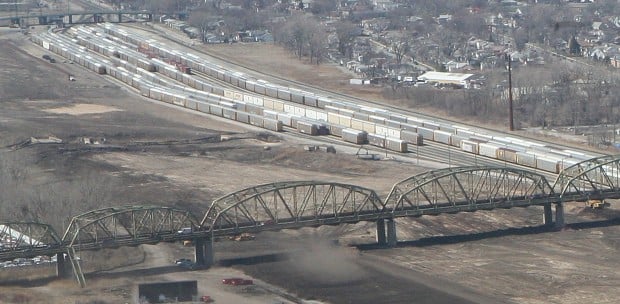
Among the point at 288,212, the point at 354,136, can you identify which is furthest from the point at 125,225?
the point at 354,136

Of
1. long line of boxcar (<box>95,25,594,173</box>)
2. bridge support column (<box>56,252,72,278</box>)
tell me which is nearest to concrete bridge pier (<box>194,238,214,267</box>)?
bridge support column (<box>56,252,72,278</box>)

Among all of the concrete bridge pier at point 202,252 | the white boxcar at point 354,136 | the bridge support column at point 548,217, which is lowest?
the white boxcar at point 354,136

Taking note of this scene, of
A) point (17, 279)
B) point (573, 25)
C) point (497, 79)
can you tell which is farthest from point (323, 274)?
point (573, 25)

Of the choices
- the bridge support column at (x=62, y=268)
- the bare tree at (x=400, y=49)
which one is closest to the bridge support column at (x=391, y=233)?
the bridge support column at (x=62, y=268)

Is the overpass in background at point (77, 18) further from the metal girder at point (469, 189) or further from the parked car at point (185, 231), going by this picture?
the parked car at point (185, 231)

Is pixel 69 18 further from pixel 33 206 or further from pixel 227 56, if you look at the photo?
pixel 33 206

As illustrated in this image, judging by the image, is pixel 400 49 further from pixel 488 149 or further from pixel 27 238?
pixel 27 238

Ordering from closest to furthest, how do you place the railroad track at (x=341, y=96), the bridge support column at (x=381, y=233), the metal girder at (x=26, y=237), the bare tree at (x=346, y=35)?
A: the metal girder at (x=26, y=237) → the bridge support column at (x=381, y=233) → the railroad track at (x=341, y=96) → the bare tree at (x=346, y=35)

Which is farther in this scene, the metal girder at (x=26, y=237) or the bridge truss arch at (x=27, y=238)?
the metal girder at (x=26, y=237)
